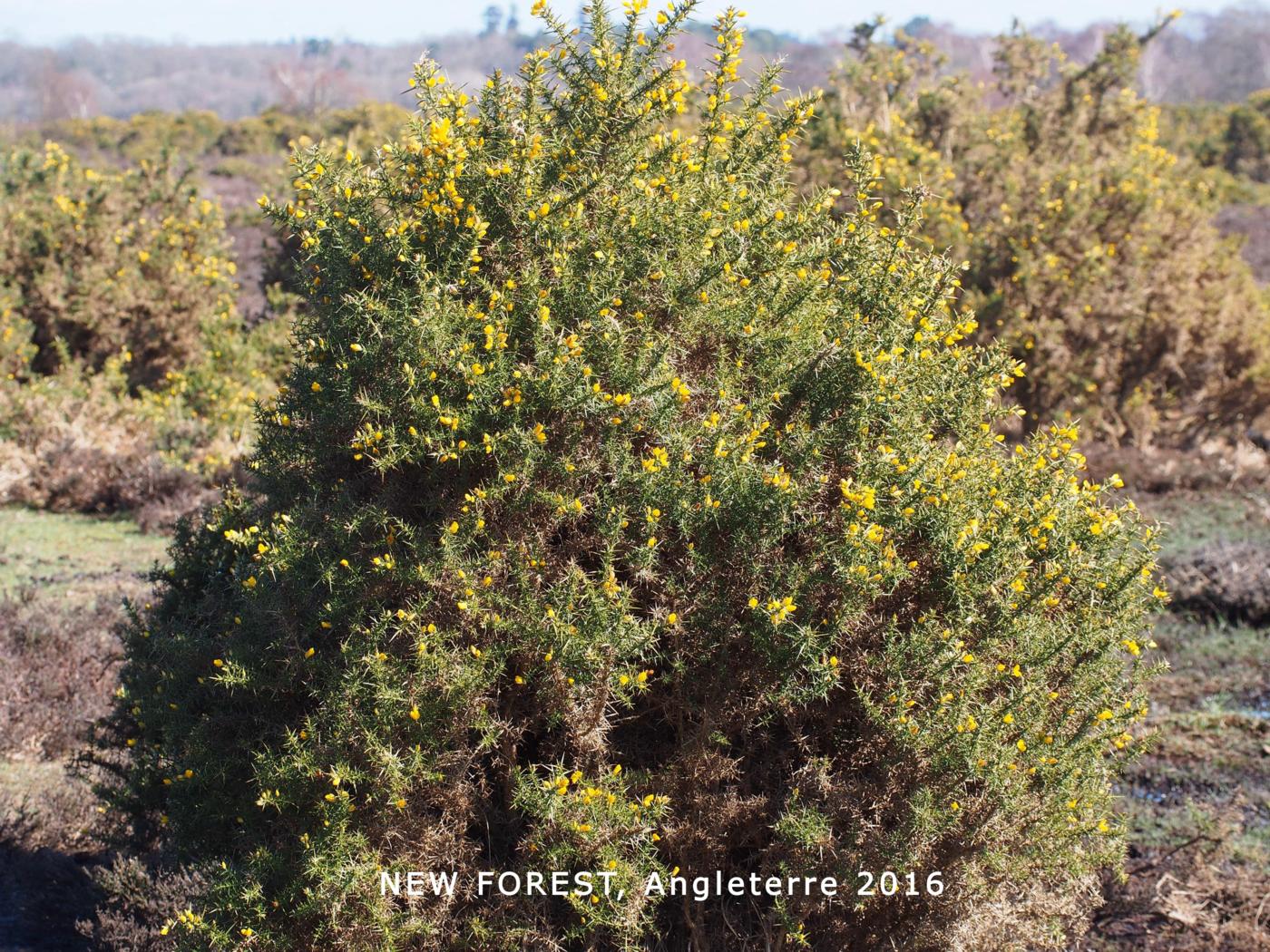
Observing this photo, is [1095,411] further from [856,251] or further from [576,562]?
[576,562]

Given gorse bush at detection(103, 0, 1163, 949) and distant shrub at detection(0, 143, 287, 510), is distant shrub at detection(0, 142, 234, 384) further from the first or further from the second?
gorse bush at detection(103, 0, 1163, 949)

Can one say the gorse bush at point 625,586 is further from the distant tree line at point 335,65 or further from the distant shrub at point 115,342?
the distant tree line at point 335,65

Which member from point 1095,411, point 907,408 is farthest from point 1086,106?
point 907,408

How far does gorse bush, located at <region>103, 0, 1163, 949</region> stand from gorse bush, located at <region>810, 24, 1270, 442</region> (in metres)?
6.01

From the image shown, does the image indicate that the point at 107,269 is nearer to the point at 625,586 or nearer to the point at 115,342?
the point at 115,342

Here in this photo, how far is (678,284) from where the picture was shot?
2805 millimetres

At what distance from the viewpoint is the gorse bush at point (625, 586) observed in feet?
8.43

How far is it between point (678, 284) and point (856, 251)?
0.52 m

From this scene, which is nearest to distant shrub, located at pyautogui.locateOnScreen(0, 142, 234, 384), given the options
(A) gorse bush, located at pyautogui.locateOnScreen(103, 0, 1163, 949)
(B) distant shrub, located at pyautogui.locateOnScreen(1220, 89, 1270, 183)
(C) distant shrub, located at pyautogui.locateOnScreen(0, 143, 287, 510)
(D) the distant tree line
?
(C) distant shrub, located at pyautogui.locateOnScreen(0, 143, 287, 510)

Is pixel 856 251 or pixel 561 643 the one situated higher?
pixel 856 251

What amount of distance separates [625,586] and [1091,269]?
7.15 meters

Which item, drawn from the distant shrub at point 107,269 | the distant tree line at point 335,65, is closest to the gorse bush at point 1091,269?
the distant shrub at point 107,269

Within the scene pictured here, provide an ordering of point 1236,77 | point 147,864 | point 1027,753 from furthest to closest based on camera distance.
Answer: point 1236,77 → point 147,864 → point 1027,753

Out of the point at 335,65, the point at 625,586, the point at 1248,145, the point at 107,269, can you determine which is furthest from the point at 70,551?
the point at 335,65
